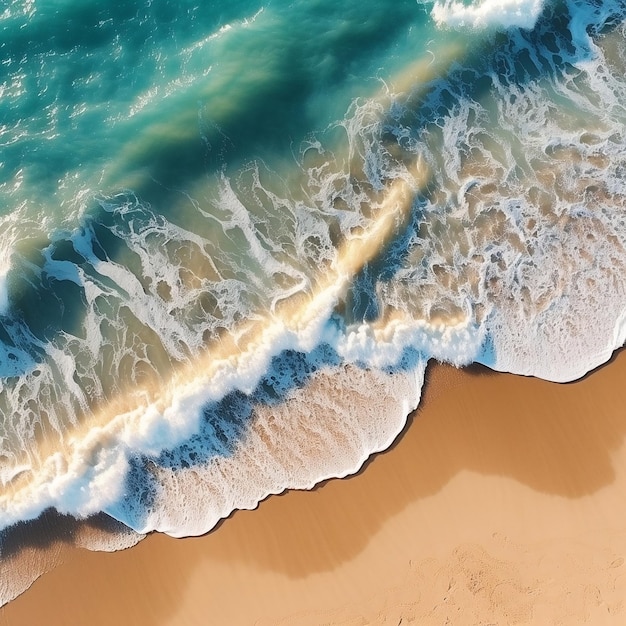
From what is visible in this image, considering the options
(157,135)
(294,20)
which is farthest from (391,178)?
(157,135)

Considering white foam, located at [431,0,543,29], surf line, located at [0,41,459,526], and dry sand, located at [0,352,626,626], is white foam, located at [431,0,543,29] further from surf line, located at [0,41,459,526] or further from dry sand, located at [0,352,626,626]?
dry sand, located at [0,352,626,626]

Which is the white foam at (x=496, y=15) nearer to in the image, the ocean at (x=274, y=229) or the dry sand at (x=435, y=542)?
the ocean at (x=274, y=229)

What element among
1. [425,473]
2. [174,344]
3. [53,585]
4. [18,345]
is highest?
[18,345]

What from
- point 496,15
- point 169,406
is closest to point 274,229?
point 169,406

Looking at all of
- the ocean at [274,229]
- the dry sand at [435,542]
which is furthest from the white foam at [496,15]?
the dry sand at [435,542]

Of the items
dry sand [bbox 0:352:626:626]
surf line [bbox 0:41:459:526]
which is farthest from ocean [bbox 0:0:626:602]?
dry sand [bbox 0:352:626:626]

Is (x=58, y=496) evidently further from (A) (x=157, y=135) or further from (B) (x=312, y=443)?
(A) (x=157, y=135)

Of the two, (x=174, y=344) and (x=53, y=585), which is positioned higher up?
(x=174, y=344)
